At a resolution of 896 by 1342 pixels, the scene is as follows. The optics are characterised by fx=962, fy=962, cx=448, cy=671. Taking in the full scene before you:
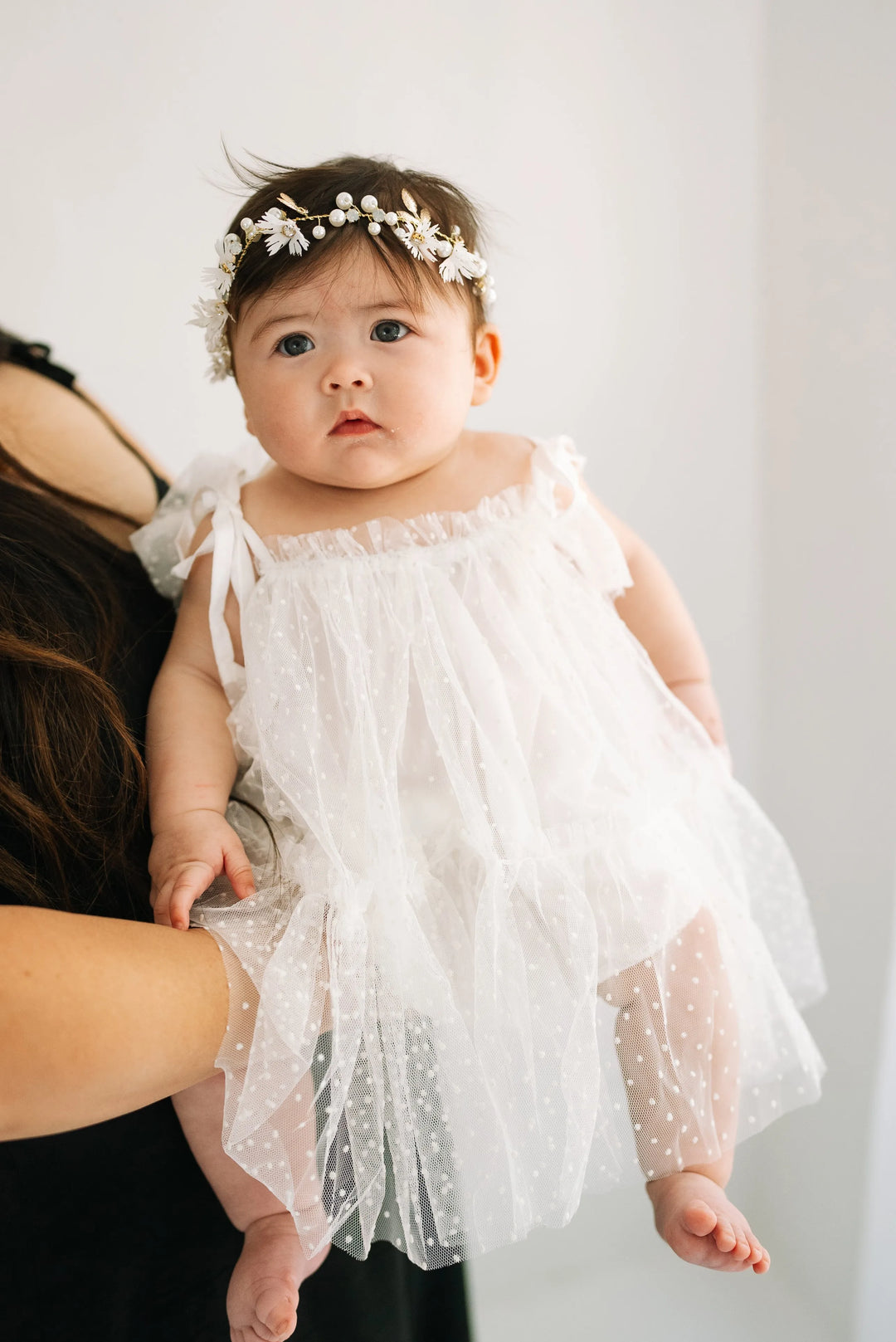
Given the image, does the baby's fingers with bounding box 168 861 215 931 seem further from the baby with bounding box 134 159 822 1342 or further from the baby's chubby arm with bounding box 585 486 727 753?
the baby's chubby arm with bounding box 585 486 727 753

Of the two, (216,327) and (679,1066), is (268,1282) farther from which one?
(216,327)

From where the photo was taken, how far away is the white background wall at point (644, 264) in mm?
1262

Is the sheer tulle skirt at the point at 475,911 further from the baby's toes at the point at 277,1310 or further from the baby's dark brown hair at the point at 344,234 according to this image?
the baby's dark brown hair at the point at 344,234

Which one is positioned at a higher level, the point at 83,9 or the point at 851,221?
the point at 83,9

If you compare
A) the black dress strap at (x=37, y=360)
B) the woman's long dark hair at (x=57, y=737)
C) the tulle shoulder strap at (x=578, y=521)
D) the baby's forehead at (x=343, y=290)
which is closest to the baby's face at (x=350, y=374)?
the baby's forehead at (x=343, y=290)

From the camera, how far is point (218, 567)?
87 centimetres

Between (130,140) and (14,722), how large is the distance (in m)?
0.98

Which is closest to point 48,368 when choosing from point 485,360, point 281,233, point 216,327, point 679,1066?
point 216,327

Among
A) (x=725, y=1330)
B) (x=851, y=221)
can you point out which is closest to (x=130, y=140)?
(x=851, y=221)

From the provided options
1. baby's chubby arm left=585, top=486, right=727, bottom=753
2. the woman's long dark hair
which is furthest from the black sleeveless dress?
baby's chubby arm left=585, top=486, right=727, bottom=753

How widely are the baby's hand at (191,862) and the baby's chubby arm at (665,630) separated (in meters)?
0.50

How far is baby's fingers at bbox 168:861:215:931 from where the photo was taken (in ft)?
2.28

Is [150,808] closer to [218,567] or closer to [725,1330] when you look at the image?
[218,567]

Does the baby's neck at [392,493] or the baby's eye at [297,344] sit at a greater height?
the baby's eye at [297,344]
